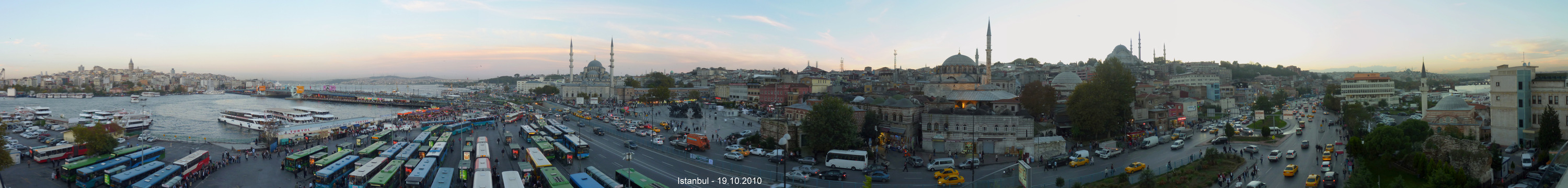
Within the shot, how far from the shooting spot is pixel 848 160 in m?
13.8

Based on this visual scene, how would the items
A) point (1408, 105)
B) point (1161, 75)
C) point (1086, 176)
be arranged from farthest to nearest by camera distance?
point (1161, 75), point (1408, 105), point (1086, 176)

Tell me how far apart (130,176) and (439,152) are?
4.79 metres

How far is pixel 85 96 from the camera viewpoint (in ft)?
251

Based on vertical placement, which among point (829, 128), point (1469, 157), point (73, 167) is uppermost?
point (829, 128)

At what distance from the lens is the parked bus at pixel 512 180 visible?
10.5 m

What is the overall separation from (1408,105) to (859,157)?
110 ft

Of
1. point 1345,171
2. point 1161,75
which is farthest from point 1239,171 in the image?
point 1161,75

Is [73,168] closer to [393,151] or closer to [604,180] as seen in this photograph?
[393,151]

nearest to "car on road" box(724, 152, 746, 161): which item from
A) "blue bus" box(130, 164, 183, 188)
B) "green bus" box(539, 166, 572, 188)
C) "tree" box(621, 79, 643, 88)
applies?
"green bus" box(539, 166, 572, 188)

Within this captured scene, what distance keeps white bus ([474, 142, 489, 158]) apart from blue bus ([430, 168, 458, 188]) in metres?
1.59

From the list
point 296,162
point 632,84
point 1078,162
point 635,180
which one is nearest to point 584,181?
point 635,180

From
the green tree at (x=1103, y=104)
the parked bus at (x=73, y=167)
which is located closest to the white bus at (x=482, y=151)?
the parked bus at (x=73, y=167)

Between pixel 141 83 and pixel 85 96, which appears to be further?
pixel 141 83

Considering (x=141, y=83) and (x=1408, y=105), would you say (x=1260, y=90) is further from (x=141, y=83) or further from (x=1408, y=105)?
(x=141, y=83)
